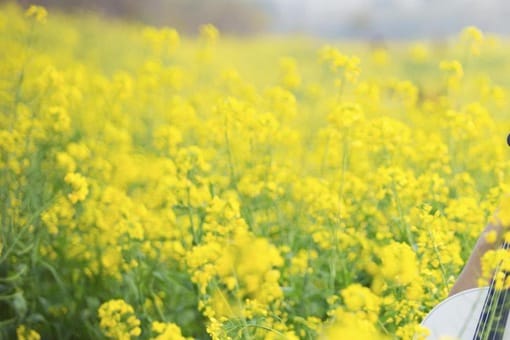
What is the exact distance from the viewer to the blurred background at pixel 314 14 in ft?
20.3

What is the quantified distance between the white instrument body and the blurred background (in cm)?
454

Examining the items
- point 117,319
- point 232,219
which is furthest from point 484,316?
point 117,319

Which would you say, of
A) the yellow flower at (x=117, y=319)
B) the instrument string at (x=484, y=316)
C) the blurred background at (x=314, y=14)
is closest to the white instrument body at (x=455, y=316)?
the instrument string at (x=484, y=316)

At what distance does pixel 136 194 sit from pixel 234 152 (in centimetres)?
43

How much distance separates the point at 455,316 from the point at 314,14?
15.1 feet

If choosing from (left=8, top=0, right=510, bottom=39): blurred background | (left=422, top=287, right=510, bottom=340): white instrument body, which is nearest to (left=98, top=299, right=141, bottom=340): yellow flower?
(left=422, top=287, right=510, bottom=340): white instrument body

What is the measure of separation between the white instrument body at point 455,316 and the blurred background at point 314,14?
4.54 metres

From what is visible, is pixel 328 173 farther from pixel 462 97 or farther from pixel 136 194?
pixel 462 97

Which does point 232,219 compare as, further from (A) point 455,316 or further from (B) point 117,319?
(A) point 455,316

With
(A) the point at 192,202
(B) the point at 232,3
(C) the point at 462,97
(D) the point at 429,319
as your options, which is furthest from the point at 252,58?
(D) the point at 429,319

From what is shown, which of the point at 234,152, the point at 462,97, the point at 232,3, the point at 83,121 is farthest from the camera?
the point at 232,3

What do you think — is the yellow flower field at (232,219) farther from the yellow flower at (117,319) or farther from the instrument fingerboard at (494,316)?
the instrument fingerboard at (494,316)

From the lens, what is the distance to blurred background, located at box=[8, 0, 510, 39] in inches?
243

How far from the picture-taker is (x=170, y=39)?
4.32 metres
